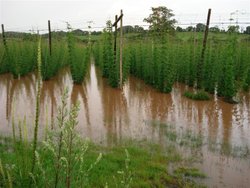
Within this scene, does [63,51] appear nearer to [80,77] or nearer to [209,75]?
[80,77]

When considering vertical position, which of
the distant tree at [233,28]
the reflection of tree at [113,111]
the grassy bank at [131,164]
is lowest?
the grassy bank at [131,164]

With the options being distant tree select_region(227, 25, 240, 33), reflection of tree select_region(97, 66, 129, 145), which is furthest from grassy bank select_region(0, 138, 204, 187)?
distant tree select_region(227, 25, 240, 33)

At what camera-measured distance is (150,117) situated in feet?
35.0

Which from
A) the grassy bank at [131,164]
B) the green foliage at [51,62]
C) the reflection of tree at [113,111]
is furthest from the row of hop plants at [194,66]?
the grassy bank at [131,164]

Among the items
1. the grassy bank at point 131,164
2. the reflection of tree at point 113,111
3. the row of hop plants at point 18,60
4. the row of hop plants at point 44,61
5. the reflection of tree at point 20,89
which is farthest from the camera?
the row of hop plants at point 18,60

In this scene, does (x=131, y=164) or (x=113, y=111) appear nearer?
(x=131, y=164)

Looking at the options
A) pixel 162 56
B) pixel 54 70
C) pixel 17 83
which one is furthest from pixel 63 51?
pixel 162 56

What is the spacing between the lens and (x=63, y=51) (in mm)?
21703

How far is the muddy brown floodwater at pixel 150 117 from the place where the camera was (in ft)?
24.4

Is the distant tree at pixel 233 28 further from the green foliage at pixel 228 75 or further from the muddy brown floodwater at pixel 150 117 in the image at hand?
the muddy brown floodwater at pixel 150 117

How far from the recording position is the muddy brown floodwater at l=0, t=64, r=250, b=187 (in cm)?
743

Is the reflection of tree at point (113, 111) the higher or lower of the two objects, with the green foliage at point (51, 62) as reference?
lower

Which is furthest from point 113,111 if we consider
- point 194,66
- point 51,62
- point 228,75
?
point 51,62

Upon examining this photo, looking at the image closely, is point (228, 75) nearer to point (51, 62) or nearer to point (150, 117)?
point (150, 117)
